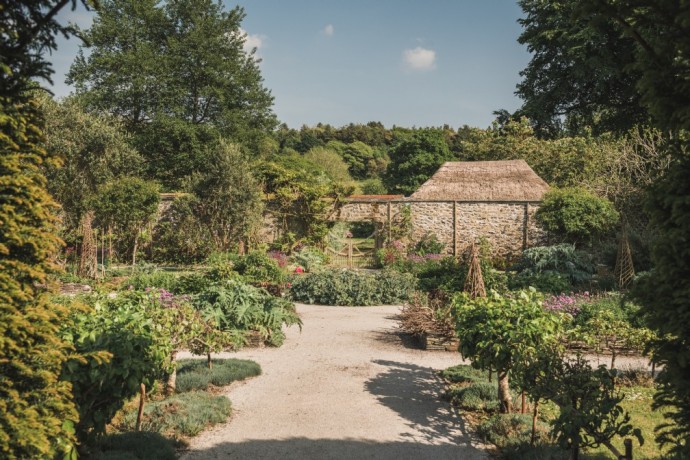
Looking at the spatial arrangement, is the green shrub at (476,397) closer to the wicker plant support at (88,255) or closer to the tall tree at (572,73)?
the tall tree at (572,73)

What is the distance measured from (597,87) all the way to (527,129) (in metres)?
15.0

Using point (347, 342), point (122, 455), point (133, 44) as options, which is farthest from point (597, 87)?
point (133, 44)

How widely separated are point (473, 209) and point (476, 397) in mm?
14145

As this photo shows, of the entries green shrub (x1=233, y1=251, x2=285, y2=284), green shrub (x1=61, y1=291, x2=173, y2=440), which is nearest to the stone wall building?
green shrub (x1=233, y1=251, x2=285, y2=284)

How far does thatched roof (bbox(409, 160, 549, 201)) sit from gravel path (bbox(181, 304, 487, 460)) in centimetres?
1243

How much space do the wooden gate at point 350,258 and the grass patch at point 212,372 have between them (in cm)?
1129

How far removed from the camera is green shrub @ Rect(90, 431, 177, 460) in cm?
403

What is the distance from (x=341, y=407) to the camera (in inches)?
233

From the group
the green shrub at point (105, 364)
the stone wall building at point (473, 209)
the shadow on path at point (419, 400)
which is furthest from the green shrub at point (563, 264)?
the green shrub at point (105, 364)

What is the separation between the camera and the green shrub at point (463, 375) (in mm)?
6719

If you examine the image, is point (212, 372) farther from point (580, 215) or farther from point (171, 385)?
point (580, 215)

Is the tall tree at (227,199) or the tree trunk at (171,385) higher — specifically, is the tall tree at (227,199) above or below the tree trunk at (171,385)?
above

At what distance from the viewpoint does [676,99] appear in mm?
2705

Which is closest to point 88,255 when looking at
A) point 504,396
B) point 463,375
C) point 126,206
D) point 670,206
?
point 126,206
